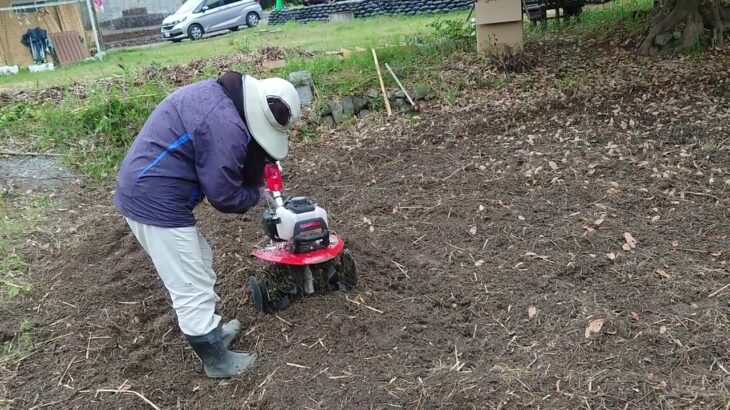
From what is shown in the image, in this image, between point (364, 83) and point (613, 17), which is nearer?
point (364, 83)

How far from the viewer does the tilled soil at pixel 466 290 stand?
9.07ft

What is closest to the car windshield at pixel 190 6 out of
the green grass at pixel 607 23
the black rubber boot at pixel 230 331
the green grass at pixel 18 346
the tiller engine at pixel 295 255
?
Answer: the green grass at pixel 607 23

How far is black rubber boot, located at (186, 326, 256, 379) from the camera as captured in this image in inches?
115

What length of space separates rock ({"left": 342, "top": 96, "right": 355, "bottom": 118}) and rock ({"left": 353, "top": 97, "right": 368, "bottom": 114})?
4 centimetres

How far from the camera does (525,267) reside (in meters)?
3.61

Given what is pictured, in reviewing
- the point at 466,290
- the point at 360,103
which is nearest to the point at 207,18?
the point at 360,103

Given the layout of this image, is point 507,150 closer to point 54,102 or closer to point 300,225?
point 300,225

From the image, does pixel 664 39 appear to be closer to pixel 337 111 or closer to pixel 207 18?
pixel 337 111

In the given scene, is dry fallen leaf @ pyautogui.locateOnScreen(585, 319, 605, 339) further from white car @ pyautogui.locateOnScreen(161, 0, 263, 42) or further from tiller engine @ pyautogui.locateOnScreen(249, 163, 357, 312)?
white car @ pyautogui.locateOnScreen(161, 0, 263, 42)

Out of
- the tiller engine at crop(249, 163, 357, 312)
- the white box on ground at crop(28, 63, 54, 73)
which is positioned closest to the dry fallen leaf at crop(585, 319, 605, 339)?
the tiller engine at crop(249, 163, 357, 312)

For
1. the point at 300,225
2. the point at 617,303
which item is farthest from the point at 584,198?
the point at 300,225

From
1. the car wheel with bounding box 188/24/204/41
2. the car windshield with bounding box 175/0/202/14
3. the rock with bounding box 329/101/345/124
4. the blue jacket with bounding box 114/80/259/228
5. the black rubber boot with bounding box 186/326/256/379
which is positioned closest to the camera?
the blue jacket with bounding box 114/80/259/228

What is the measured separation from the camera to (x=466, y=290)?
344cm

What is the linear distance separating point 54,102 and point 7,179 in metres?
1.67
